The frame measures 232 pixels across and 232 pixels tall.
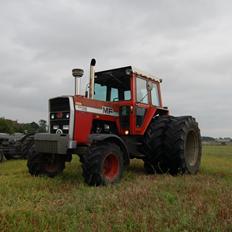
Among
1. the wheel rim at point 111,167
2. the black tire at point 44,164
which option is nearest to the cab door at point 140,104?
the wheel rim at point 111,167

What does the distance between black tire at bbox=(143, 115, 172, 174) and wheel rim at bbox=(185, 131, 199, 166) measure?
3.12ft

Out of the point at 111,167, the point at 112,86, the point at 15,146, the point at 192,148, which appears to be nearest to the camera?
the point at 111,167

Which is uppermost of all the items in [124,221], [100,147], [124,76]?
[124,76]

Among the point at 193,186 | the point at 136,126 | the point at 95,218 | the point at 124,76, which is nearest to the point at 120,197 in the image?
the point at 95,218

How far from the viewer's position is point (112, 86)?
9.89 m

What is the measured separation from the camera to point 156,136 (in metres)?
9.55

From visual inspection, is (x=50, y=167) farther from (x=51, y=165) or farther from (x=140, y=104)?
(x=140, y=104)

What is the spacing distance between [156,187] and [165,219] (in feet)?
7.25

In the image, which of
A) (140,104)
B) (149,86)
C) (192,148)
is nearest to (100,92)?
(140,104)

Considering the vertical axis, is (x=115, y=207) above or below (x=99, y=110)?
below

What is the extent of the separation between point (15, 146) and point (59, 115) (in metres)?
8.16

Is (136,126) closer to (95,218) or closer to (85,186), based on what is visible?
(85,186)

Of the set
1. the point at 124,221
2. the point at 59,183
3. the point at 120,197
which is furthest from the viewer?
the point at 59,183

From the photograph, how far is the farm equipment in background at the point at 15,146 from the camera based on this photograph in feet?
49.9
